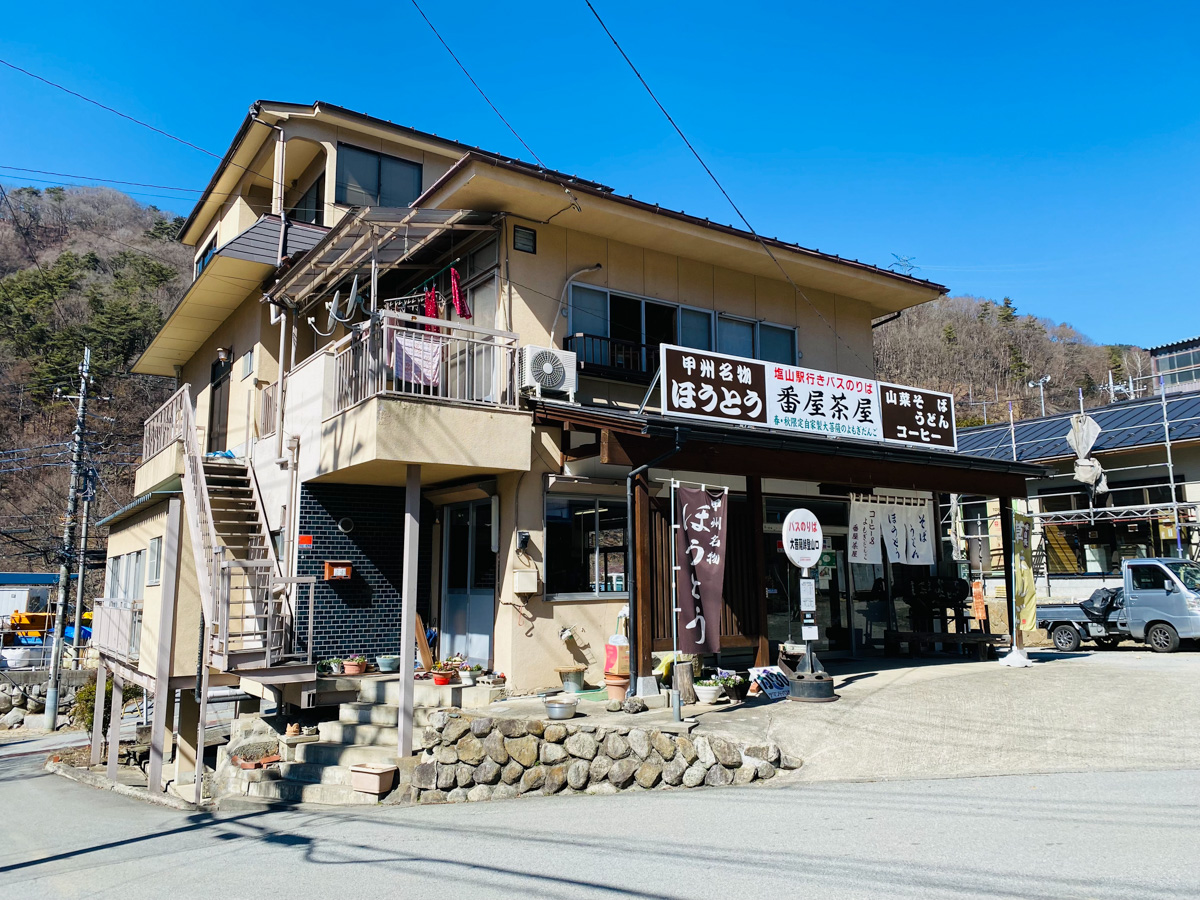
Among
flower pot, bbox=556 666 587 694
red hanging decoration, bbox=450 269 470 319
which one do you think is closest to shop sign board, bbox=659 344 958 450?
red hanging decoration, bbox=450 269 470 319

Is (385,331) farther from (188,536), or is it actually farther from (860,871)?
(860,871)

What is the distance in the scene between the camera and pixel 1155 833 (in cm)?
576

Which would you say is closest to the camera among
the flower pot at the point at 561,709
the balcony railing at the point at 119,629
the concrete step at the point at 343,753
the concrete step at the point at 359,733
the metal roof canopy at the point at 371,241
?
the flower pot at the point at 561,709

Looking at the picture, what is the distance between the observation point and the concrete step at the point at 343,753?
9508mm

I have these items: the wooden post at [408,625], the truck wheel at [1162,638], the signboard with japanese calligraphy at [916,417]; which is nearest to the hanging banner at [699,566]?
the wooden post at [408,625]

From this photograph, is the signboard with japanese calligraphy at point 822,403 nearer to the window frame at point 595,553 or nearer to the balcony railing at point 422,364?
the window frame at point 595,553

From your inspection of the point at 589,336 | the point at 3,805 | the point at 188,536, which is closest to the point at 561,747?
the point at 589,336

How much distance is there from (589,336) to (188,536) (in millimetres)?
6680

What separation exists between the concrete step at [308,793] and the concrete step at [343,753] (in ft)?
1.12

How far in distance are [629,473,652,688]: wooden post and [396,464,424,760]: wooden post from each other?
2577 millimetres

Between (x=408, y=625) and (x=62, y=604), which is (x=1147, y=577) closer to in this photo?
(x=408, y=625)

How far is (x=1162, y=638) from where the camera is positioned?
1686 centimetres

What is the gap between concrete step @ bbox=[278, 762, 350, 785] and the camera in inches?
370

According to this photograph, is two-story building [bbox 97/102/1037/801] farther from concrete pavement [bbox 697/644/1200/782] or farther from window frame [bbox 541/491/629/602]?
concrete pavement [bbox 697/644/1200/782]
